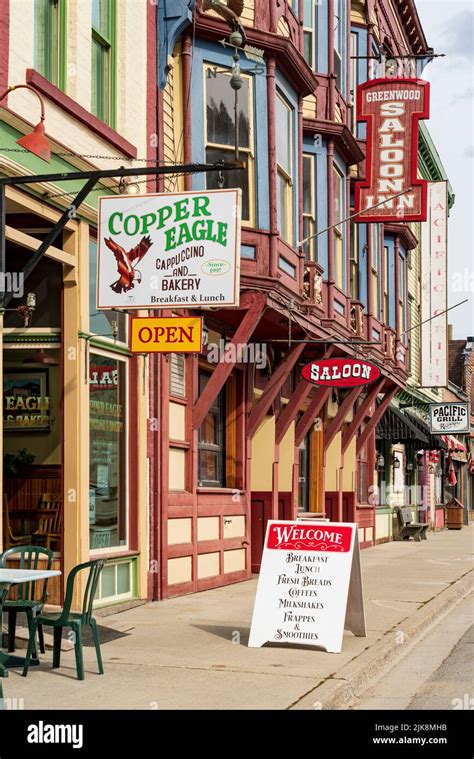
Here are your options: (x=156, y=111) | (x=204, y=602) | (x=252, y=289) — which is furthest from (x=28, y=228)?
(x=204, y=602)

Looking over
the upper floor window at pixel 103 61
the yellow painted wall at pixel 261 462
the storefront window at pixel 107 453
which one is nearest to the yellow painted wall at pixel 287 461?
the yellow painted wall at pixel 261 462

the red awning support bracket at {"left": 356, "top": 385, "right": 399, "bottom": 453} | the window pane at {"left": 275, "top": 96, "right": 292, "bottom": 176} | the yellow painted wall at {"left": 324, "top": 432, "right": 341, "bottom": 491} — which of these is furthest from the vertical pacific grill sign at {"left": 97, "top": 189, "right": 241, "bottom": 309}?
the red awning support bracket at {"left": 356, "top": 385, "right": 399, "bottom": 453}

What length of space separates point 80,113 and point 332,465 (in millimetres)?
13856

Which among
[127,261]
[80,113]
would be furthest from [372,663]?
[80,113]

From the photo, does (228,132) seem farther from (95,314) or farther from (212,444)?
(212,444)

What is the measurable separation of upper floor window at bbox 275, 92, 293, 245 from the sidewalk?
5.45m

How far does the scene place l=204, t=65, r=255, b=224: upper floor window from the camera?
15.6 m

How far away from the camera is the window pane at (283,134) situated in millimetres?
16998

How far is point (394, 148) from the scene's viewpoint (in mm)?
22906

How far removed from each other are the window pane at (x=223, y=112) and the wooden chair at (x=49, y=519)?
5552mm

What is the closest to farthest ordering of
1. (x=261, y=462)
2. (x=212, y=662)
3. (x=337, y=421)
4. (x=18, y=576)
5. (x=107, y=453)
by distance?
(x=18, y=576) < (x=212, y=662) < (x=107, y=453) < (x=261, y=462) < (x=337, y=421)

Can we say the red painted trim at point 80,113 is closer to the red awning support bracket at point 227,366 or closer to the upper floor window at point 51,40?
the upper floor window at point 51,40

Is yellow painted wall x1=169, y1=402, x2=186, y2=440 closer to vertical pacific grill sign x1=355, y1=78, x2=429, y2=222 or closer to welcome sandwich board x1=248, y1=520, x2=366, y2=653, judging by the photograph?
welcome sandwich board x1=248, y1=520, x2=366, y2=653
